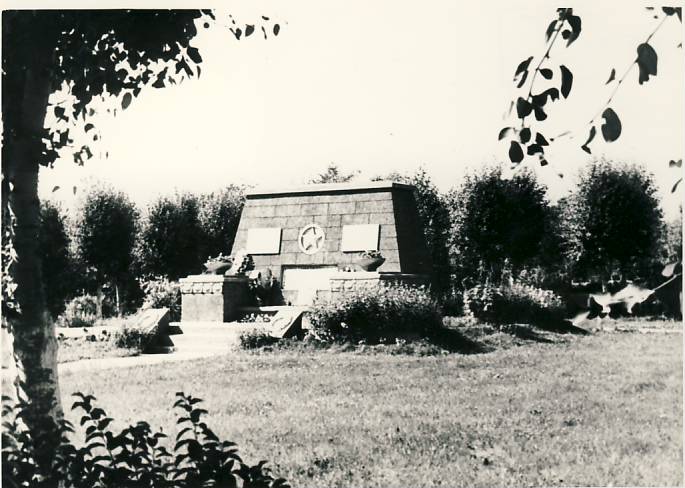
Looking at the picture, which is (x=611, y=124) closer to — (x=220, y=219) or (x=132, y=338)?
(x=132, y=338)

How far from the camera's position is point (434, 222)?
14.7m

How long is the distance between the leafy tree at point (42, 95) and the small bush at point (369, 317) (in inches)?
228

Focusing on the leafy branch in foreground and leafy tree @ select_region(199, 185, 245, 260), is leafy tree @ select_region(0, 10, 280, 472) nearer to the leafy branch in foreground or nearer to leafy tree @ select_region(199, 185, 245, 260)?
the leafy branch in foreground

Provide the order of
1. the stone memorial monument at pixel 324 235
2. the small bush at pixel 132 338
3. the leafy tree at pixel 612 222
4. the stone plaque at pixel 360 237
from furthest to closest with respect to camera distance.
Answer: the stone plaque at pixel 360 237 → the stone memorial monument at pixel 324 235 → the small bush at pixel 132 338 → the leafy tree at pixel 612 222

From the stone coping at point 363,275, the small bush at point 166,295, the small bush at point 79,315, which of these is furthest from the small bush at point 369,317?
the small bush at point 79,315

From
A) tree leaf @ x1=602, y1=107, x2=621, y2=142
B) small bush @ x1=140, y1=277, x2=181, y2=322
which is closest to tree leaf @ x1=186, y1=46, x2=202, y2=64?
tree leaf @ x1=602, y1=107, x2=621, y2=142

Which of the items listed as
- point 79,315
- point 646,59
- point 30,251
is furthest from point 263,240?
point 646,59

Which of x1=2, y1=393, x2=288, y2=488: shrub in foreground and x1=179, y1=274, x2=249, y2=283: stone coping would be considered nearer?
x1=2, y1=393, x2=288, y2=488: shrub in foreground

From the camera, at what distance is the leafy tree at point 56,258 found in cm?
755

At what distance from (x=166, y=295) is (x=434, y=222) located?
577 centimetres

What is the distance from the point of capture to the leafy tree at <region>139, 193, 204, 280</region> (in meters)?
14.4

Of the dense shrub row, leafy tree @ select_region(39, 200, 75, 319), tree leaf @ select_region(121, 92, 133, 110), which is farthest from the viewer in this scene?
the dense shrub row

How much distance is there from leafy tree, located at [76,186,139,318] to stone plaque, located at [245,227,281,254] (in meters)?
2.54

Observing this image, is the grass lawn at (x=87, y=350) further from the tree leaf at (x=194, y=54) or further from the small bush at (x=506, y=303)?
the small bush at (x=506, y=303)
